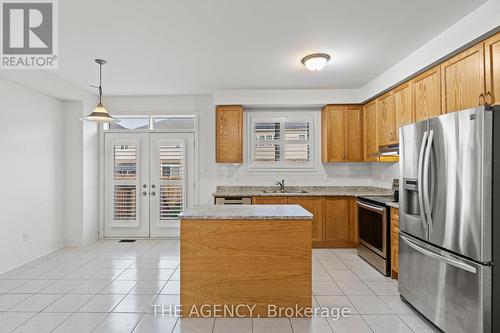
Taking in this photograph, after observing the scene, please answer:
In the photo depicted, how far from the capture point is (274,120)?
529 cm

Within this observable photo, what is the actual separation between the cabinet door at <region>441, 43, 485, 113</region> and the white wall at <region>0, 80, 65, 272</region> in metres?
5.24

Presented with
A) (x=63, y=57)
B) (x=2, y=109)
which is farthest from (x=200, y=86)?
(x=2, y=109)

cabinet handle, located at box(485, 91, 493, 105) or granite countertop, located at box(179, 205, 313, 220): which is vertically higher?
cabinet handle, located at box(485, 91, 493, 105)

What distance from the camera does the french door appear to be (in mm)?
5281

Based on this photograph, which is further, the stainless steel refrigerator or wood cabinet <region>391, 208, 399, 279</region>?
wood cabinet <region>391, 208, 399, 279</region>

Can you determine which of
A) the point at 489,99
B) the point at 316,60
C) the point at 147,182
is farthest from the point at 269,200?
the point at 489,99

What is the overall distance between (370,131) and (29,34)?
4582 mm

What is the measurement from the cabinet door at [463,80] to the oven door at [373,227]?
4.66 feet

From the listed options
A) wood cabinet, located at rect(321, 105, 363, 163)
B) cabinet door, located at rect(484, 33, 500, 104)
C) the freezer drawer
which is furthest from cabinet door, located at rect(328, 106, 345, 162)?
cabinet door, located at rect(484, 33, 500, 104)

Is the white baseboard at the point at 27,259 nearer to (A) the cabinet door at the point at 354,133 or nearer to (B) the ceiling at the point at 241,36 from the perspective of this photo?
(B) the ceiling at the point at 241,36

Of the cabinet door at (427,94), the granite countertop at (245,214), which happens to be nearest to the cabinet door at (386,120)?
the cabinet door at (427,94)

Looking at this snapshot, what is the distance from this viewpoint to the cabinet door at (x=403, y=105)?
137 inches

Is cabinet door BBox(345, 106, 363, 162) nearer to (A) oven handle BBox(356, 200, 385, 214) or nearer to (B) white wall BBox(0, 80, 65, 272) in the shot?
(A) oven handle BBox(356, 200, 385, 214)

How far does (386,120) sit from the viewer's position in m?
4.06
